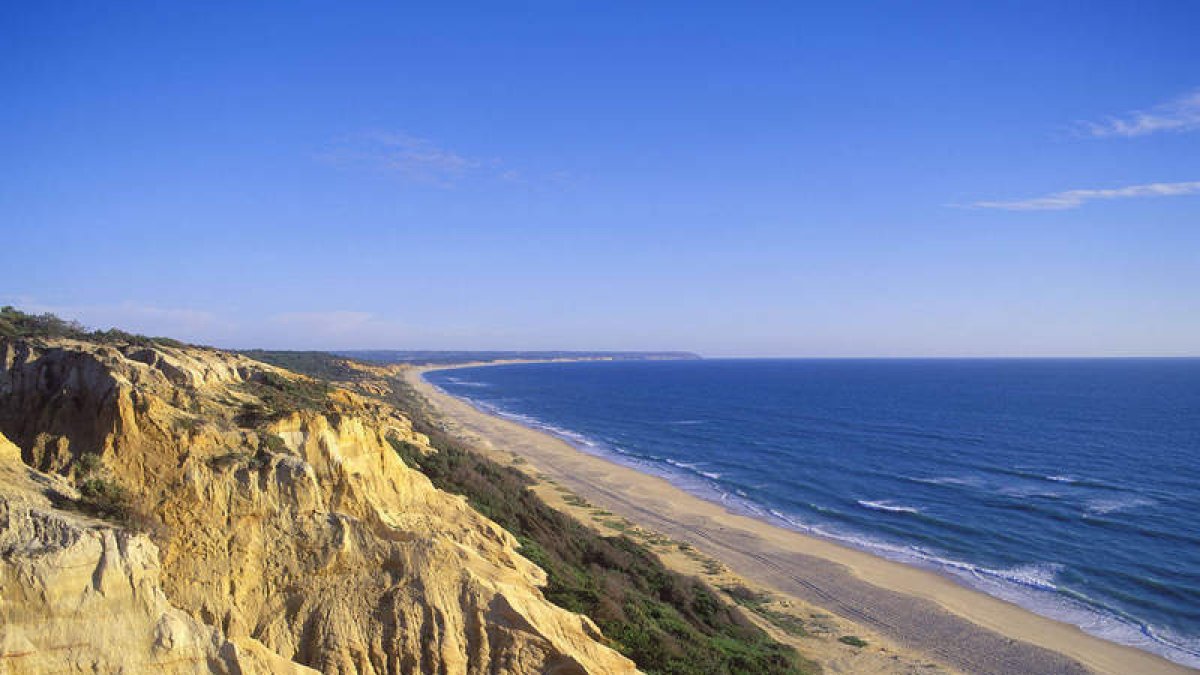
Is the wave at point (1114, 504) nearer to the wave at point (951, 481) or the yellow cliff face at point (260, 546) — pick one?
the wave at point (951, 481)

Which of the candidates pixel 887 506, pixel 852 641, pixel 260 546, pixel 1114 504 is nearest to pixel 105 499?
pixel 260 546

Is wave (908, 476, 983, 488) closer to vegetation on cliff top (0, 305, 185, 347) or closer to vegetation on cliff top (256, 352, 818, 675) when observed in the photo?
vegetation on cliff top (256, 352, 818, 675)

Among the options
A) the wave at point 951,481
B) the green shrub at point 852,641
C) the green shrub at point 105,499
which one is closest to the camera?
the green shrub at point 105,499

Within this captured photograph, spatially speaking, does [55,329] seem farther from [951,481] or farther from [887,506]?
[951,481]

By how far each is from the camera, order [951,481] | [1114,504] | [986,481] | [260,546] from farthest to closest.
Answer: [951,481], [986,481], [1114,504], [260,546]

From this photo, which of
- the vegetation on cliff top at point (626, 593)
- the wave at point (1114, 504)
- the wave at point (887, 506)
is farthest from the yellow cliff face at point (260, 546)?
the wave at point (1114, 504)

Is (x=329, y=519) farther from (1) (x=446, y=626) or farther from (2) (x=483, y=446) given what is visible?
(2) (x=483, y=446)

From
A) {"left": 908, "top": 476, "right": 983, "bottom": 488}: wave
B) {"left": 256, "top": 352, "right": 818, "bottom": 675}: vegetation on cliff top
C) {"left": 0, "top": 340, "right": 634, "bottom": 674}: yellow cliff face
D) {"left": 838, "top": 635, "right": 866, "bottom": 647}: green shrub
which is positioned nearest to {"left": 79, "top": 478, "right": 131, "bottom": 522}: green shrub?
{"left": 0, "top": 340, "right": 634, "bottom": 674}: yellow cliff face
